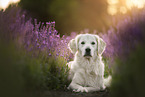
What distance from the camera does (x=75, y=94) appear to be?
391 centimetres

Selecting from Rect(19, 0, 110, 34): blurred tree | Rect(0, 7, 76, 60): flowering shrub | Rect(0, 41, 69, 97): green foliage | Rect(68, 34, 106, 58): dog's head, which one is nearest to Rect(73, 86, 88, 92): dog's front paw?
Rect(68, 34, 106, 58): dog's head

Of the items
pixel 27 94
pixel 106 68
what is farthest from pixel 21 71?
pixel 106 68

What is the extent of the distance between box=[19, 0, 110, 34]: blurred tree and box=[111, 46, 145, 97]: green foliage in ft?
25.7

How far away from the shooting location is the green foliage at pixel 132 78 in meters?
2.02

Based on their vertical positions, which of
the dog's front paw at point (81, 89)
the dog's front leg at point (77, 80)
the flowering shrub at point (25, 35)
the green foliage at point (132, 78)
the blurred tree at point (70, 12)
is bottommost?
the dog's front paw at point (81, 89)

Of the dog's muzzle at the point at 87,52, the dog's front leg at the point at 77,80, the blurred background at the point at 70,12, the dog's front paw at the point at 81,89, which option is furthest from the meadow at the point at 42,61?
the blurred background at the point at 70,12

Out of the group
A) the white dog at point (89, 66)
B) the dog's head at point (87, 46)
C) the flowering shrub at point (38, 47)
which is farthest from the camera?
the white dog at point (89, 66)

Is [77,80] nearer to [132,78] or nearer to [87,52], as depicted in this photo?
[87,52]

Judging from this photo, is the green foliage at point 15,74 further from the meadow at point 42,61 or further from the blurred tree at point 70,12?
Result: the blurred tree at point 70,12

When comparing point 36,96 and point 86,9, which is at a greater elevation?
point 86,9

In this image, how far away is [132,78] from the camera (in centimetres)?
212

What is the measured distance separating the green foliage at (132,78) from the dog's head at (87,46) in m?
1.84

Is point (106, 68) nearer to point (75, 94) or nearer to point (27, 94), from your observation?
point (75, 94)

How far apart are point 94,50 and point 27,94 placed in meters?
2.37
